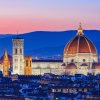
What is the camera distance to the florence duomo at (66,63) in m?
180

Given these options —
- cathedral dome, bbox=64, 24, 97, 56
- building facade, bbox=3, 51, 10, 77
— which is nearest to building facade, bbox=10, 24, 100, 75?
cathedral dome, bbox=64, 24, 97, 56

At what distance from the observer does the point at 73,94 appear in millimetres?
111688

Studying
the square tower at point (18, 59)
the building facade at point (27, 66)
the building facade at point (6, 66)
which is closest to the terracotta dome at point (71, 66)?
the building facade at point (27, 66)

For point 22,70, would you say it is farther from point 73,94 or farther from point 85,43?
point 73,94

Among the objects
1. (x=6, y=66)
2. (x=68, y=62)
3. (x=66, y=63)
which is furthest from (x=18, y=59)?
(x=68, y=62)

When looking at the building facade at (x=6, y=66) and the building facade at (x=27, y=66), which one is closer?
the building facade at (x=6, y=66)

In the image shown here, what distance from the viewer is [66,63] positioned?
18475cm

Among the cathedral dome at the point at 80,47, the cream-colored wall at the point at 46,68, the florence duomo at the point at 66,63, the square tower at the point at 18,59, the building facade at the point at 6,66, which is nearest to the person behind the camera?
the building facade at the point at 6,66

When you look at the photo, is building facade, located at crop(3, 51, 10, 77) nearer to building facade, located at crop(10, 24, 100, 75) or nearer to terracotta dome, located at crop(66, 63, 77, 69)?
building facade, located at crop(10, 24, 100, 75)

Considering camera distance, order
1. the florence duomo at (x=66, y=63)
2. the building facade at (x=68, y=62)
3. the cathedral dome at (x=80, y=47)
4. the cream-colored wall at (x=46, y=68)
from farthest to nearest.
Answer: the cathedral dome at (x=80, y=47), the cream-colored wall at (x=46, y=68), the building facade at (x=68, y=62), the florence duomo at (x=66, y=63)

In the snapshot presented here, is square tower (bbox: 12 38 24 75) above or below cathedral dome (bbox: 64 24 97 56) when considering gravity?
below

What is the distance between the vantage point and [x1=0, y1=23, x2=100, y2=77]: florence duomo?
18050 centimetres

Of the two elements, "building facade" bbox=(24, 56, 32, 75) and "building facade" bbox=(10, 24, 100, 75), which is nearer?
"building facade" bbox=(24, 56, 32, 75)

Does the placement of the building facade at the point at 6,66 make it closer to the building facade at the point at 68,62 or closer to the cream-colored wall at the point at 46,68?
the building facade at the point at 68,62
